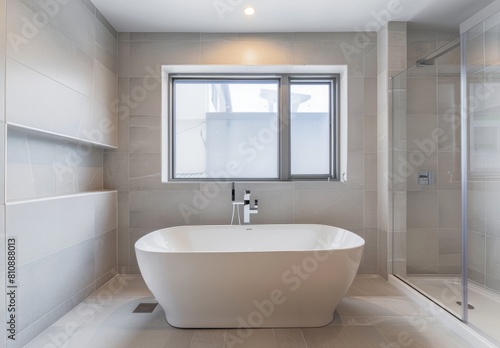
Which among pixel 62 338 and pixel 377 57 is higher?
pixel 377 57

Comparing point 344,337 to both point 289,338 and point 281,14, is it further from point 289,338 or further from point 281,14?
point 281,14

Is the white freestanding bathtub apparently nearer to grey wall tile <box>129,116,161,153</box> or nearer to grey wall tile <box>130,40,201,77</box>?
grey wall tile <box>129,116,161,153</box>

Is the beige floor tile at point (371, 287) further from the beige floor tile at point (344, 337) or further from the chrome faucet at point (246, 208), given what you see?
the chrome faucet at point (246, 208)

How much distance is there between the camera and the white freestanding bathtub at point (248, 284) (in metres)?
1.77

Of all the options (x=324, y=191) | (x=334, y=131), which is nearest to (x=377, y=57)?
(x=334, y=131)

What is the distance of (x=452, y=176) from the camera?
2387mm

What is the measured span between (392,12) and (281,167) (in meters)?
1.76

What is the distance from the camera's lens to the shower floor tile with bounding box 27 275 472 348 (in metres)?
1.78

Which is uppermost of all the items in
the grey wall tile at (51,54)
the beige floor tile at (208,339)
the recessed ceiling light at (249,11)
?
the recessed ceiling light at (249,11)

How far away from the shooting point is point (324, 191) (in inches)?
117

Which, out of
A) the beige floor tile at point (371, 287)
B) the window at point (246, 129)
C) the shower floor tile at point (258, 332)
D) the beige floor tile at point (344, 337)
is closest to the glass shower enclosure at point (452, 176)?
the beige floor tile at point (371, 287)

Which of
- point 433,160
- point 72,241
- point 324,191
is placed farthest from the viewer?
point 324,191

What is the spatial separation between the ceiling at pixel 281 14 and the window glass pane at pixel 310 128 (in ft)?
2.03

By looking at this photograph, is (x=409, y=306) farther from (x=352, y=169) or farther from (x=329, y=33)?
(x=329, y=33)
